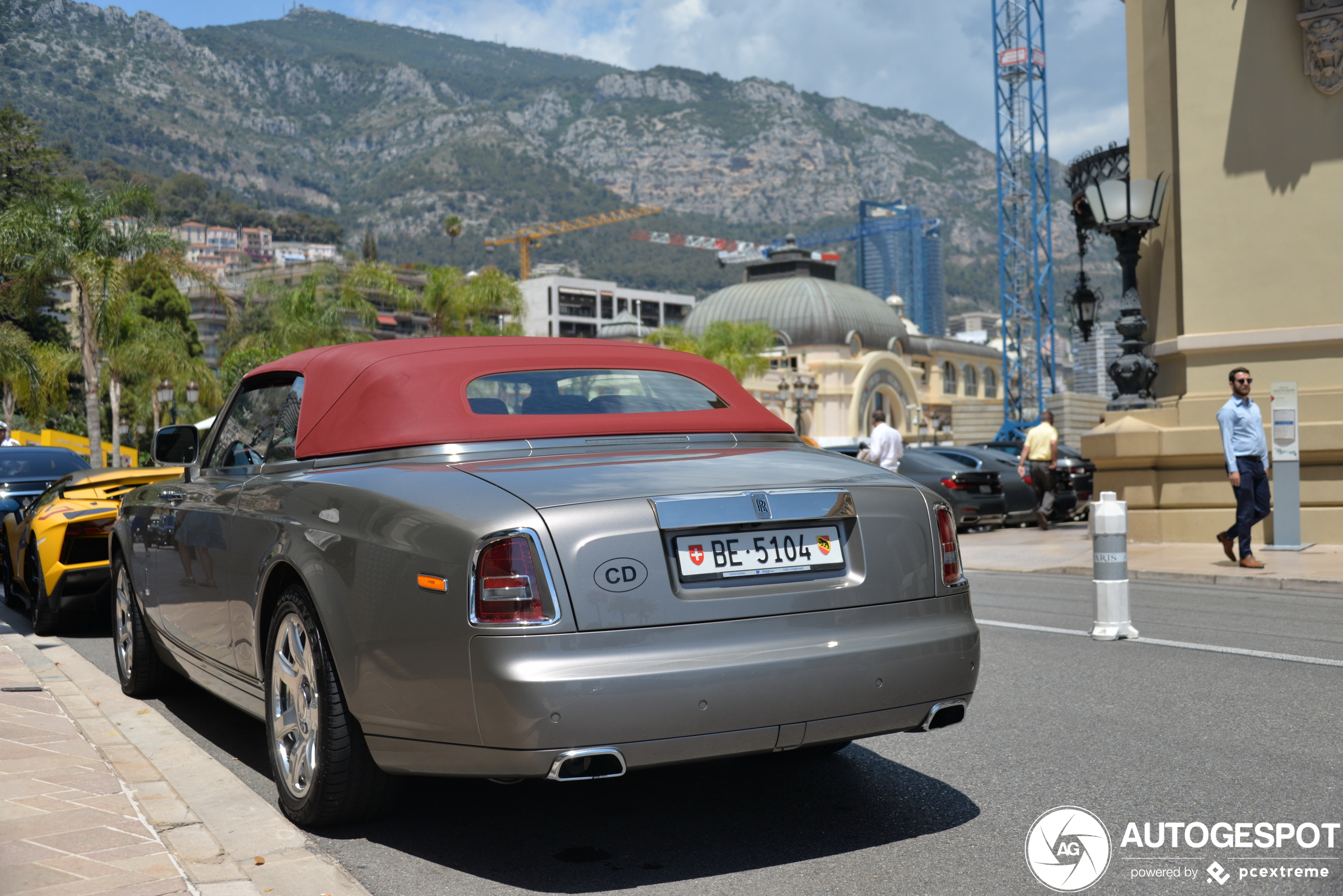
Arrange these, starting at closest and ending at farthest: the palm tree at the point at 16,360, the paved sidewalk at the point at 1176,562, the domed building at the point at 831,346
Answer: the paved sidewalk at the point at 1176,562 → the palm tree at the point at 16,360 → the domed building at the point at 831,346

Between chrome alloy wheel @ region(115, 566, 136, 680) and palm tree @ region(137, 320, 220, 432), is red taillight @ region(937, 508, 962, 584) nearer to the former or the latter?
chrome alloy wheel @ region(115, 566, 136, 680)

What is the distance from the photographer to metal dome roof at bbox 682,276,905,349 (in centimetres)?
9950

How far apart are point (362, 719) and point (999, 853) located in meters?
1.93

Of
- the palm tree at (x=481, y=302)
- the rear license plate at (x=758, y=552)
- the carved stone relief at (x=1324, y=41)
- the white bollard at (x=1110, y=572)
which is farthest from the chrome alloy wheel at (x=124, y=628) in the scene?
the palm tree at (x=481, y=302)

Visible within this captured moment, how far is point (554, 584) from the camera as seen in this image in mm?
3281

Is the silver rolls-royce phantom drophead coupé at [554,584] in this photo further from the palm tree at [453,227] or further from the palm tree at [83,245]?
the palm tree at [453,227]

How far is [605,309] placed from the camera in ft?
546

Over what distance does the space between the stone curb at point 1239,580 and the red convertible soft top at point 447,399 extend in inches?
296

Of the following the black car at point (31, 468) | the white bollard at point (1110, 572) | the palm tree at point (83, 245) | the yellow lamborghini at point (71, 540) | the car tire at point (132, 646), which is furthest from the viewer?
the palm tree at point (83, 245)

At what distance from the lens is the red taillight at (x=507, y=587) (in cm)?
328

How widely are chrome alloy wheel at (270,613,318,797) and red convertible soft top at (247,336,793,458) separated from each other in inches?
26.3

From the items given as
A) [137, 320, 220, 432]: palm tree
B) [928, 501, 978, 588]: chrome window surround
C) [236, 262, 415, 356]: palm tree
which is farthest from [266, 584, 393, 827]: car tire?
[137, 320, 220, 432]: palm tree

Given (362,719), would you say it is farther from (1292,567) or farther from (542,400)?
(1292,567)

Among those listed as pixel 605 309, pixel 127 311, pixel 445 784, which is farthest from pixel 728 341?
pixel 605 309
